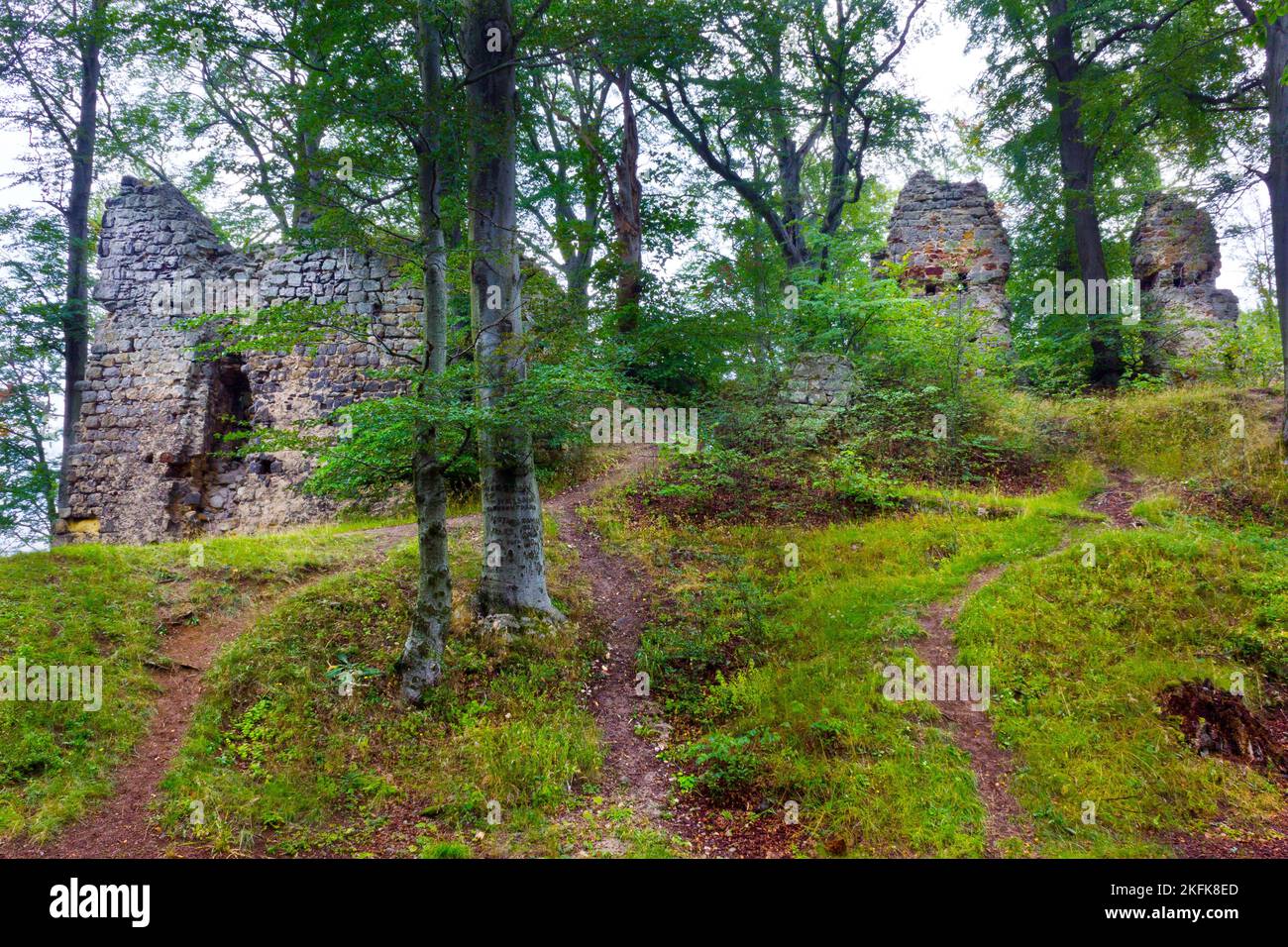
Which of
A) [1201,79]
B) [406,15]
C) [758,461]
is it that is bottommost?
[758,461]

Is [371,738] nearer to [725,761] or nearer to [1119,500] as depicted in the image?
[725,761]

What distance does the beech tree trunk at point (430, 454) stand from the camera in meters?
5.84

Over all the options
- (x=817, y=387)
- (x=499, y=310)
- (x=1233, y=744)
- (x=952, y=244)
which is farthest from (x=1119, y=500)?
(x=499, y=310)

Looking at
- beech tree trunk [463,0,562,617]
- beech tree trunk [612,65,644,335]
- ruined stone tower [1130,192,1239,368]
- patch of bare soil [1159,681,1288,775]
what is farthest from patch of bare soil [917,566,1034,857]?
ruined stone tower [1130,192,1239,368]

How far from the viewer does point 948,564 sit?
24.6 ft

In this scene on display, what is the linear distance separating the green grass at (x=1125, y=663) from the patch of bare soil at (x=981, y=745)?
0.09m

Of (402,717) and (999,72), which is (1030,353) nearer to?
(999,72)

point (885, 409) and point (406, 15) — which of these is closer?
point (406, 15)

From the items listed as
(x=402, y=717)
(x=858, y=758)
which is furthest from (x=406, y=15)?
(x=858, y=758)

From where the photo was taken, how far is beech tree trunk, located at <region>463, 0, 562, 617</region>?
6.63 metres

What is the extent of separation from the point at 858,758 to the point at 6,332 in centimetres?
1586

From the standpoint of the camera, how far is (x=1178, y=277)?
14.3m

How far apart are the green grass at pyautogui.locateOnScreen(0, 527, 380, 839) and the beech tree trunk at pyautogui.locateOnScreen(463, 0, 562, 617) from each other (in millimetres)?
2489

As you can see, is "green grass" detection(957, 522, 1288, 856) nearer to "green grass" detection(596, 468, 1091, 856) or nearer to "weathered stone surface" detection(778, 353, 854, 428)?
"green grass" detection(596, 468, 1091, 856)
